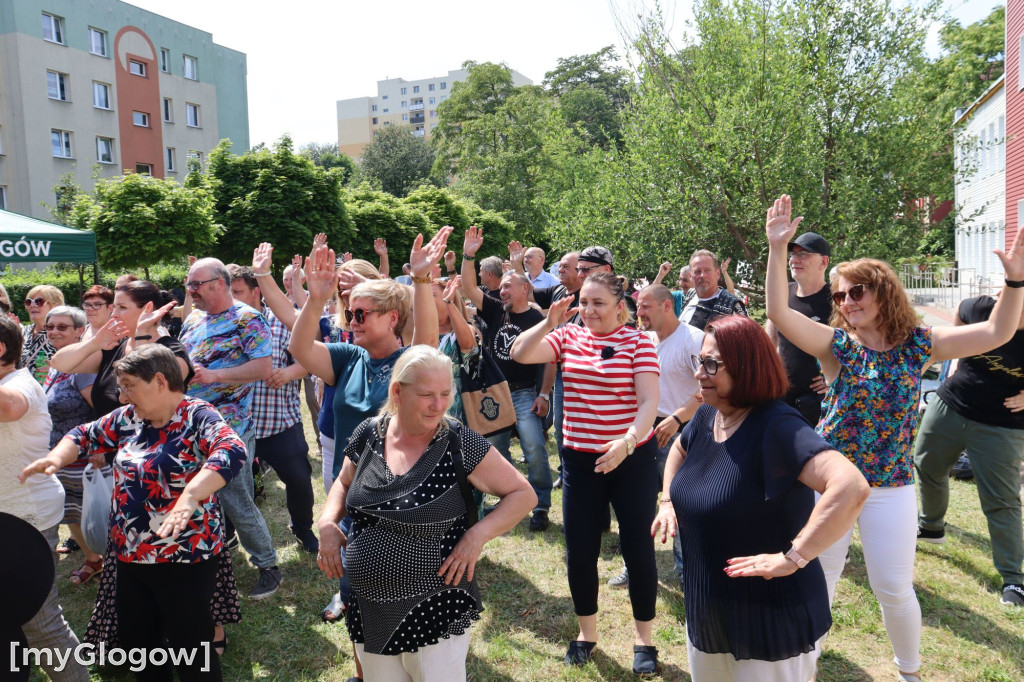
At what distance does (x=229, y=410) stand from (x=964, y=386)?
15.7ft

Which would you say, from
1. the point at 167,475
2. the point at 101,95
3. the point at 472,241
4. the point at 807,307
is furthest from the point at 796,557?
the point at 101,95

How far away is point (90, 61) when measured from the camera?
34.6 meters

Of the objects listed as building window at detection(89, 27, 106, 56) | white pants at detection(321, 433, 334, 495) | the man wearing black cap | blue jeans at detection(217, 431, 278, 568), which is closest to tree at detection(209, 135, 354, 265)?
blue jeans at detection(217, 431, 278, 568)

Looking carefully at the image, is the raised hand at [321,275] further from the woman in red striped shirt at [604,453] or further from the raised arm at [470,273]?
the raised arm at [470,273]

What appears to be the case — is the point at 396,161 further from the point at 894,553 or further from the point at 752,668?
the point at 752,668

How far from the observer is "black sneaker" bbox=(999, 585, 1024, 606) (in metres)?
4.31

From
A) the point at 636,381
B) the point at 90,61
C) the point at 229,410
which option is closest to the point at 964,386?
the point at 636,381

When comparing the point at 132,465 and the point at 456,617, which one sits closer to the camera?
the point at 456,617

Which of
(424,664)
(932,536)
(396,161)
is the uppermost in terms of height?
(396,161)

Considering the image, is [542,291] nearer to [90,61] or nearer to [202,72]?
[90,61]

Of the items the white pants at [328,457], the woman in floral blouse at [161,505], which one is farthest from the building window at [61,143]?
the woman in floral blouse at [161,505]

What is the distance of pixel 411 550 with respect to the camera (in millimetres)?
2490

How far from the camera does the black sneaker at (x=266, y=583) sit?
4730 millimetres

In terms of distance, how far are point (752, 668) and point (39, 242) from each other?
7061 millimetres
